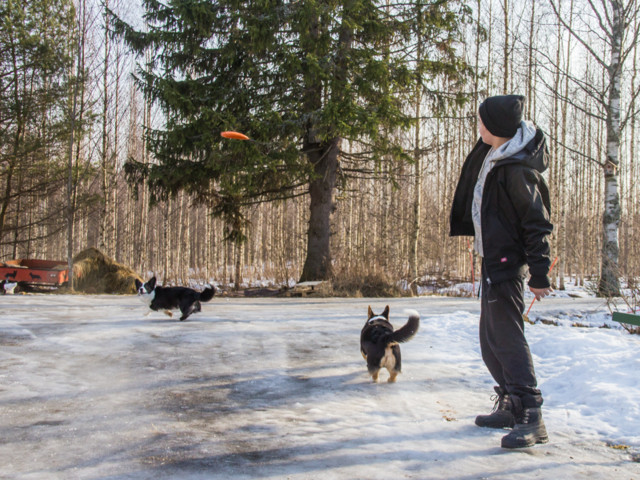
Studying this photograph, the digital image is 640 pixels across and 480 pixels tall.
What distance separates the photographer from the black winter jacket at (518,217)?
114 inches

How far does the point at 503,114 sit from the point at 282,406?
2.53 metres

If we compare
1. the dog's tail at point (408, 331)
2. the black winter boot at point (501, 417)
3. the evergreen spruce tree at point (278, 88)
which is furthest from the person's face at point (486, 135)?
the evergreen spruce tree at point (278, 88)

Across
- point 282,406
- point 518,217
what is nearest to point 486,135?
point 518,217

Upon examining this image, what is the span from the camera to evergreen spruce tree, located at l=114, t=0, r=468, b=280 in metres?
13.7

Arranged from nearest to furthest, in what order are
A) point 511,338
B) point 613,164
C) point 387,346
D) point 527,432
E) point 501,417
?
point 527,432
point 511,338
point 501,417
point 387,346
point 613,164

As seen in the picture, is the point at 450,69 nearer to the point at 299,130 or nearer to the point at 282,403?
the point at 299,130

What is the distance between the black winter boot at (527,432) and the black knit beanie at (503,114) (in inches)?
69.6

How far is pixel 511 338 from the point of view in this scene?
9.84 feet

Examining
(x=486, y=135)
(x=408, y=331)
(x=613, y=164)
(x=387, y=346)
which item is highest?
(x=613, y=164)

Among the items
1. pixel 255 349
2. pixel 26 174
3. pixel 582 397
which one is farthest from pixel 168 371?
pixel 26 174

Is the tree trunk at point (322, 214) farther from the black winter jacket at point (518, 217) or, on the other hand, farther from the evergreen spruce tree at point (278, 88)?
the black winter jacket at point (518, 217)

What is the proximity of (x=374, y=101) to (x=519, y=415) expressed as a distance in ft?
40.6

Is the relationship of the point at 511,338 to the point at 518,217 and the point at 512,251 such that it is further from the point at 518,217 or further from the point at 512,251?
the point at 518,217

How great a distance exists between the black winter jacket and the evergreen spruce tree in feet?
33.3
